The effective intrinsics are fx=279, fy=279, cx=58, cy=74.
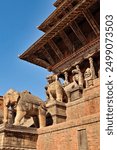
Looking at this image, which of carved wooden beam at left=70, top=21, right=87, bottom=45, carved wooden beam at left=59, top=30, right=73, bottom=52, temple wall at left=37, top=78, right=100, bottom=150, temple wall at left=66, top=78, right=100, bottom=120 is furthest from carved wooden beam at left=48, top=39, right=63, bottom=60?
temple wall at left=37, top=78, right=100, bottom=150

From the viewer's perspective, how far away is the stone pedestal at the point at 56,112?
11813 millimetres

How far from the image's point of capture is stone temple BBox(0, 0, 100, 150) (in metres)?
8.52

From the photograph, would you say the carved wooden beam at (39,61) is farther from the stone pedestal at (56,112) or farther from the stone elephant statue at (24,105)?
the stone elephant statue at (24,105)

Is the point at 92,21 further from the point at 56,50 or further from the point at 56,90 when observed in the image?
the point at 56,90

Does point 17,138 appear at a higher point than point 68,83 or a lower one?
lower

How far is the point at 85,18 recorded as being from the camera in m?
18.6

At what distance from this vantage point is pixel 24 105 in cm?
1083

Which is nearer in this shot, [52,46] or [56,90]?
[56,90]

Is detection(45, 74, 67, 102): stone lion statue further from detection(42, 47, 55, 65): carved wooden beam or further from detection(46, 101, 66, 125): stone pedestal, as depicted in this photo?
detection(42, 47, 55, 65): carved wooden beam

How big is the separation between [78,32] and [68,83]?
357 centimetres

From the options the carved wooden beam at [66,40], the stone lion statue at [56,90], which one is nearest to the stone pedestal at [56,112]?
the stone lion statue at [56,90]

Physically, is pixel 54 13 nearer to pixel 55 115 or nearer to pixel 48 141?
pixel 55 115

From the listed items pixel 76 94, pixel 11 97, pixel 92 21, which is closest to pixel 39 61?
pixel 92 21

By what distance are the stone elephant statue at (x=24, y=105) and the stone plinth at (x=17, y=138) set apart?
919 mm
